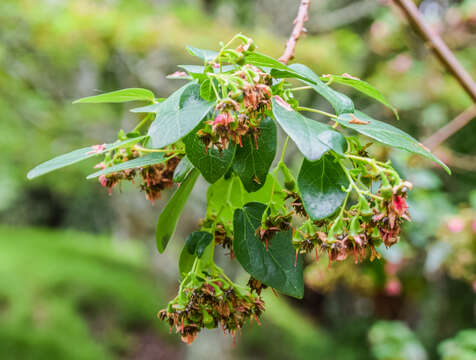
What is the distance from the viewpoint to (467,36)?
86.4 inches

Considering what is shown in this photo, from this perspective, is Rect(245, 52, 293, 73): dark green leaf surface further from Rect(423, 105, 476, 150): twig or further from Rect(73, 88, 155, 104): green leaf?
Rect(423, 105, 476, 150): twig

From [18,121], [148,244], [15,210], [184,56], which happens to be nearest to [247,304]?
[184,56]

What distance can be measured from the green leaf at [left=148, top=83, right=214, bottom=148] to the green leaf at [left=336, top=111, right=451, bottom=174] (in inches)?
4.4

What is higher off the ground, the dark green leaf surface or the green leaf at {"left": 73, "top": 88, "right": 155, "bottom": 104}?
the green leaf at {"left": 73, "top": 88, "right": 155, "bottom": 104}

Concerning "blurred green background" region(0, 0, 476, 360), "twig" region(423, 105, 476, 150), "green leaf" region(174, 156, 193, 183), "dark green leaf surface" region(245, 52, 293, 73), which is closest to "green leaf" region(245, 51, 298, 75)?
"dark green leaf surface" region(245, 52, 293, 73)

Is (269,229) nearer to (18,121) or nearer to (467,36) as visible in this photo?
(467,36)

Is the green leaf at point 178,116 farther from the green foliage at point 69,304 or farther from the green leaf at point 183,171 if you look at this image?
the green foliage at point 69,304

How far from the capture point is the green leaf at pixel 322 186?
33cm

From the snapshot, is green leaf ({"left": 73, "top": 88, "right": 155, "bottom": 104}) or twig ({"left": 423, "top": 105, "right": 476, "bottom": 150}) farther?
twig ({"left": 423, "top": 105, "right": 476, "bottom": 150})

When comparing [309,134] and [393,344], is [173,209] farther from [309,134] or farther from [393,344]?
[393,344]

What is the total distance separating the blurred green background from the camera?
5.43ft

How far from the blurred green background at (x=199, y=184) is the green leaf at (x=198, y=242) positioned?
61 cm

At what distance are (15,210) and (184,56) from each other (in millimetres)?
7021

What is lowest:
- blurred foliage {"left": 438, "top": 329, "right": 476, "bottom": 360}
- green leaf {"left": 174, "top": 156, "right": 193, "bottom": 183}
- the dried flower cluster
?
blurred foliage {"left": 438, "top": 329, "right": 476, "bottom": 360}
